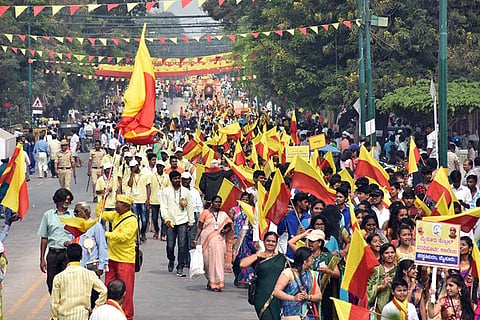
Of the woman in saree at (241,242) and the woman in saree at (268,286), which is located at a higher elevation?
the woman in saree at (268,286)

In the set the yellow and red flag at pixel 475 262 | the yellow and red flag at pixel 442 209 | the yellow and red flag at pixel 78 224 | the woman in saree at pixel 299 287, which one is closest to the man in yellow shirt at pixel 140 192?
the yellow and red flag at pixel 78 224

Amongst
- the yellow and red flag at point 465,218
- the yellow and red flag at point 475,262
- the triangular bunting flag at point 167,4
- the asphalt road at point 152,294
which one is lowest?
the asphalt road at point 152,294

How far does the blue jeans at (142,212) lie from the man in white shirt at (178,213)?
11.3 ft

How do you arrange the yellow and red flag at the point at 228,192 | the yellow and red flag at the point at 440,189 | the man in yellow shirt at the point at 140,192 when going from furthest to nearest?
the man in yellow shirt at the point at 140,192 → the yellow and red flag at the point at 228,192 → the yellow and red flag at the point at 440,189

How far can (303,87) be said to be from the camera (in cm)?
4175

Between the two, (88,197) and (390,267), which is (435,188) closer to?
(390,267)

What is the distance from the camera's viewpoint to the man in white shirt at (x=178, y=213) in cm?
1820

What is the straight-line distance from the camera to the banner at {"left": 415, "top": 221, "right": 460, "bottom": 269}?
34.2 ft

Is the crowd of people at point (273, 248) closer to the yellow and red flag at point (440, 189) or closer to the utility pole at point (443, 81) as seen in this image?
the yellow and red flag at point (440, 189)

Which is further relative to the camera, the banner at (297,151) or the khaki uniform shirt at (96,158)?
the khaki uniform shirt at (96,158)

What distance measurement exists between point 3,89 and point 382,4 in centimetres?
2743

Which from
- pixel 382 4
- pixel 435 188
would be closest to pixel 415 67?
pixel 382 4

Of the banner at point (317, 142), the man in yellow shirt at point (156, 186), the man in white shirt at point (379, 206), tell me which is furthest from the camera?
the banner at point (317, 142)

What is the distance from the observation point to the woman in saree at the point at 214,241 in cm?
1680
